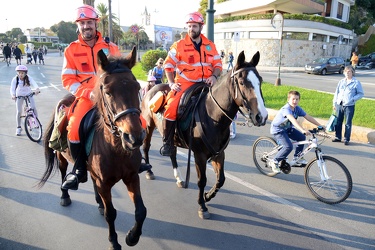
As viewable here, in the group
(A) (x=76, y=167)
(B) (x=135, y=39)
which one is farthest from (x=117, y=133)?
(B) (x=135, y=39)

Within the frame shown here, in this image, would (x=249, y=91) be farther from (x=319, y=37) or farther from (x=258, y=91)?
(x=319, y=37)

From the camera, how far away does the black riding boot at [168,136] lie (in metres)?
4.66

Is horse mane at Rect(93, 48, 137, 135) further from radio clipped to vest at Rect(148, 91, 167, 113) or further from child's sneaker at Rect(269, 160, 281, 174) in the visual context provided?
child's sneaker at Rect(269, 160, 281, 174)

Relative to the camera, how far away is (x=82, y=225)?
3930 mm

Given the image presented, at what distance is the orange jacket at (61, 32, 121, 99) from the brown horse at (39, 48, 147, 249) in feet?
2.03

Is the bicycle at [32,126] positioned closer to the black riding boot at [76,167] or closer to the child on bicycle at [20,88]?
the child on bicycle at [20,88]

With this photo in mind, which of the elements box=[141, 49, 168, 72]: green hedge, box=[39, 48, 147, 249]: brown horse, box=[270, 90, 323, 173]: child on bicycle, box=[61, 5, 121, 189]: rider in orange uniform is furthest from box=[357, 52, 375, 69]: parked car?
box=[39, 48, 147, 249]: brown horse

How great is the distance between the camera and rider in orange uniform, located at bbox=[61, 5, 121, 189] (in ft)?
11.3

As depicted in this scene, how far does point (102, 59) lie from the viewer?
262cm

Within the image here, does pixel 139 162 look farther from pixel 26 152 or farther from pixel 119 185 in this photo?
pixel 26 152

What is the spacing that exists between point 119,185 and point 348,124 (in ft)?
20.7

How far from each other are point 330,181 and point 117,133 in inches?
152

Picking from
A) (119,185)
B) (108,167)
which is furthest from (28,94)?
(108,167)

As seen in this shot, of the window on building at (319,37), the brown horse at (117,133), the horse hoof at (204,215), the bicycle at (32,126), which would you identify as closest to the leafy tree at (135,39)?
the window on building at (319,37)
